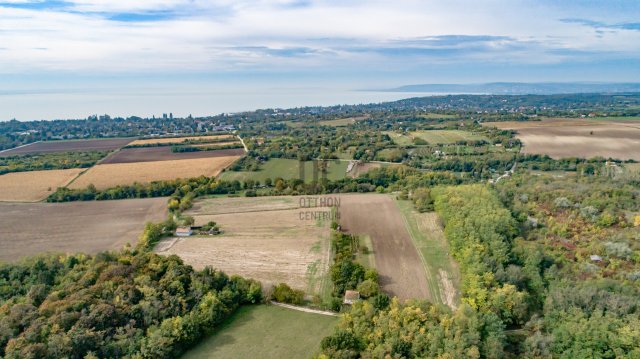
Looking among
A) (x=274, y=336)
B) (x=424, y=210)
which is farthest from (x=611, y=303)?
(x=424, y=210)

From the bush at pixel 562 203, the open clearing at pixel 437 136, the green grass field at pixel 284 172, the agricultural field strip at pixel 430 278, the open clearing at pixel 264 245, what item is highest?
the open clearing at pixel 437 136

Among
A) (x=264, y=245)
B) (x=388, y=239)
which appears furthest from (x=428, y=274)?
(x=264, y=245)

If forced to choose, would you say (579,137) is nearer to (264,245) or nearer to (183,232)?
(264,245)

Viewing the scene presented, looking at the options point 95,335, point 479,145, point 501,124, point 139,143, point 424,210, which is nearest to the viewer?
point 95,335

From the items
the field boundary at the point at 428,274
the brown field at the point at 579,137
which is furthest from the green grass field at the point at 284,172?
the brown field at the point at 579,137

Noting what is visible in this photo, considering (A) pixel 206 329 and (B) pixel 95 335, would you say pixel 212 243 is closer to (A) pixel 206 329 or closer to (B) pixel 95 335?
(A) pixel 206 329

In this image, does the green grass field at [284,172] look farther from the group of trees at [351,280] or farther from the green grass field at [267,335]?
the green grass field at [267,335]

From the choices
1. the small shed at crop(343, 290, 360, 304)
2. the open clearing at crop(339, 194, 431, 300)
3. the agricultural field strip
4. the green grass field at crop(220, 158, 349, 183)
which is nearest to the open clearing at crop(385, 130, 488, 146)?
the green grass field at crop(220, 158, 349, 183)
